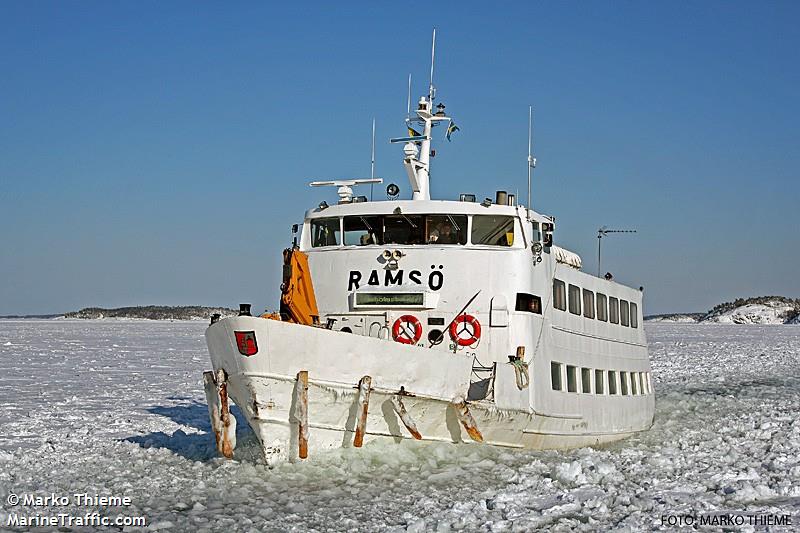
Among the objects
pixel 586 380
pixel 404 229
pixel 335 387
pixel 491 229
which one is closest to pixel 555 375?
pixel 586 380

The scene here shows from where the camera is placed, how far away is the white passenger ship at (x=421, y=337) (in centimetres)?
1092

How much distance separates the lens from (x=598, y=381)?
15.6 m

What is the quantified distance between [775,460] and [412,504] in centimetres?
513

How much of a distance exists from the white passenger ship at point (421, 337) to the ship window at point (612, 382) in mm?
165

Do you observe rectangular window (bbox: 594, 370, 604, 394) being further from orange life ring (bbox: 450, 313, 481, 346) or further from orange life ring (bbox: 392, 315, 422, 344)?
orange life ring (bbox: 392, 315, 422, 344)

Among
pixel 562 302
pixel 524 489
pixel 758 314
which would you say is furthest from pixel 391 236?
pixel 758 314

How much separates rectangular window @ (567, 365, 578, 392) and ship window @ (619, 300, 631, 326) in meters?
3.27

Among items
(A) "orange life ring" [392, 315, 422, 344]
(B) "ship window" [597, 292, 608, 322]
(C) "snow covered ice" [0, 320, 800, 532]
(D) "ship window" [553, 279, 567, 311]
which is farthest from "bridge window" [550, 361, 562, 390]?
(B) "ship window" [597, 292, 608, 322]

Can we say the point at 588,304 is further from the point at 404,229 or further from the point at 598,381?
the point at 404,229

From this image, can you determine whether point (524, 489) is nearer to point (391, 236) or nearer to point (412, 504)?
point (412, 504)

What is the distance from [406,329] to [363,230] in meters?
1.78

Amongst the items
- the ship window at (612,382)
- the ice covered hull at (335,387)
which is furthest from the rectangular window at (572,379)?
the ice covered hull at (335,387)

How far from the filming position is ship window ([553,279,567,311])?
14.2 m

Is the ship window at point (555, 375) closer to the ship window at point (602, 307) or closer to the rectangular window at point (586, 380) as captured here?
the rectangular window at point (586, 380)
